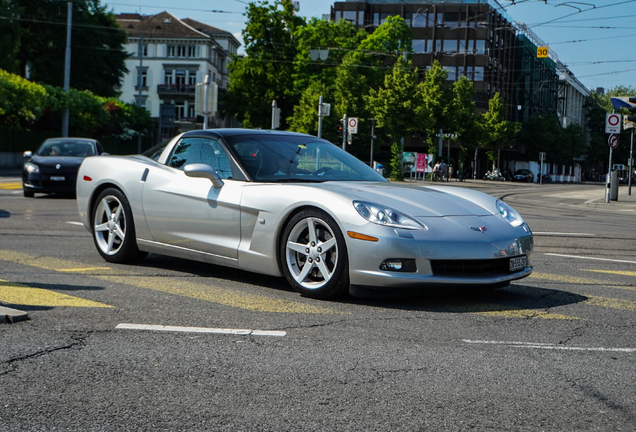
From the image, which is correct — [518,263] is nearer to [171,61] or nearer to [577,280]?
[577,280]

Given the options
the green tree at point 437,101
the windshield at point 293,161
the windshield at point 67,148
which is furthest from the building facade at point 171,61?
the windshield at point 293,161

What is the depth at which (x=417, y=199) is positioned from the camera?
614 centimetres

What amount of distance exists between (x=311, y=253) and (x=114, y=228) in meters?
2.57

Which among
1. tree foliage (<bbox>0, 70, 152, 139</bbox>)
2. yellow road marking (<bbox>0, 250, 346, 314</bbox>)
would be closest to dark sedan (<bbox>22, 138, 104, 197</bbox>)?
yellow road marking (<bbox>0, 250, 346, 314</bbox>)

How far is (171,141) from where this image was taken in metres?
7.57

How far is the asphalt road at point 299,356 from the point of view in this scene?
126 inches

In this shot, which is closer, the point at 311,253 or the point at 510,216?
the point at 311,253

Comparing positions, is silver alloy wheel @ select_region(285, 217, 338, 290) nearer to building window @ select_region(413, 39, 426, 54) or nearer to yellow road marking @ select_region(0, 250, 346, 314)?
yellow road marking @ select_region(0, 250, 346, 314)

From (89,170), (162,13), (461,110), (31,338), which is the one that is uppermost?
(162,13)

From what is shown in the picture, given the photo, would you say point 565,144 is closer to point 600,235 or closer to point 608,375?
point 600,235

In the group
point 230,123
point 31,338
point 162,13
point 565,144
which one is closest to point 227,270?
point 31,338

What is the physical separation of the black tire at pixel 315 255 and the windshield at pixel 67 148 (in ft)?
46.2

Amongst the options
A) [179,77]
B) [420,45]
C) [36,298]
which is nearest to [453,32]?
[420,45]

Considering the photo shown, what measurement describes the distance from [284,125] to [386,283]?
63.5 meters
